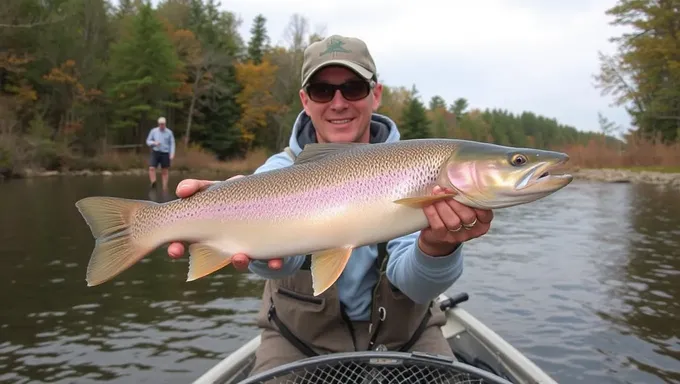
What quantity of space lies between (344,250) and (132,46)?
4539 centimetres

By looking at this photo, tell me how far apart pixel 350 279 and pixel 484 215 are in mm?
1024

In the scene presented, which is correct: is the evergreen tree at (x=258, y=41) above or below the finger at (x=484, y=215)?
above

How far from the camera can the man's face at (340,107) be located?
3539 mm

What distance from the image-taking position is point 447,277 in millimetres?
2832

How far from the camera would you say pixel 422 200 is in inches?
93.6

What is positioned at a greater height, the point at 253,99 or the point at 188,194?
the point at 253,99

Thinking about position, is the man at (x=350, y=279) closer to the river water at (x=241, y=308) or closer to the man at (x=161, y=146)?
the river water at (x=241, y=308)

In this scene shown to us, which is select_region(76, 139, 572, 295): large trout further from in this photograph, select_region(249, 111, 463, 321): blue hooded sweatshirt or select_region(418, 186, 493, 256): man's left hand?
select_region(249, 111, 463, 321): blue hooded sweatshirt

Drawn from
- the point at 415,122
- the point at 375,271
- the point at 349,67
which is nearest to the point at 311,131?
the point at 349,67

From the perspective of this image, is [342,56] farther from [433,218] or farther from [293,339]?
[293,339]

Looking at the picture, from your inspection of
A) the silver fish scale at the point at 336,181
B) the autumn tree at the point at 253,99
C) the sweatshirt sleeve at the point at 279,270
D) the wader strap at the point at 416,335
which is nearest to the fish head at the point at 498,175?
the silver fish scale at the point at 336,181

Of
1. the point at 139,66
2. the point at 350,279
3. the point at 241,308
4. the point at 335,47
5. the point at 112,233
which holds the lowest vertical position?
the point at 241,308

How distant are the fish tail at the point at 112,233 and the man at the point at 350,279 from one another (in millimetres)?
191

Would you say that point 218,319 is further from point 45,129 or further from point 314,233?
point 45,129
